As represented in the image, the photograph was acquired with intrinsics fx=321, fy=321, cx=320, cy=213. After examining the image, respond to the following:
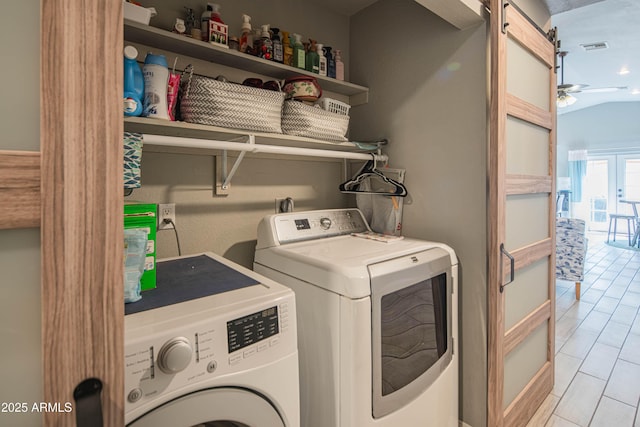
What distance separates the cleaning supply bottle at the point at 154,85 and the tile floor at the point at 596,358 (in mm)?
2464

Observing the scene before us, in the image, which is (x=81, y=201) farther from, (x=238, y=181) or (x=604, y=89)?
(x=604, y=89)

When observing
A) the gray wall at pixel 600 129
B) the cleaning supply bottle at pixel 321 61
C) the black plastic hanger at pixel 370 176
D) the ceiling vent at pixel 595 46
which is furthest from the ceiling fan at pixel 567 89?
the cleaning supply bottle at pixel 321 61

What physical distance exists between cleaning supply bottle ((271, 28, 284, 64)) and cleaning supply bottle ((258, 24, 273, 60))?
0.02m

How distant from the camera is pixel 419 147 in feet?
6.01

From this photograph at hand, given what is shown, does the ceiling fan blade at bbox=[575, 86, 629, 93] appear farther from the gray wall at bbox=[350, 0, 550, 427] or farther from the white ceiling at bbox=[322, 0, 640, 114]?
Result: the gray wall at bbox=[350, 0, 550, 427]

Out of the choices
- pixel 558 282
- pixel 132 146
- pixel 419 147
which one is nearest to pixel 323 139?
pixel 419 147

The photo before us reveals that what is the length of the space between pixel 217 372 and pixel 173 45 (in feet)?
4.41

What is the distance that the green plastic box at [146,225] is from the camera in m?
1.00

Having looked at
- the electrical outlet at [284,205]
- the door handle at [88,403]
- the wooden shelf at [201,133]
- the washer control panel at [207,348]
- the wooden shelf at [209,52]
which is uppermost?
the wooden shelf at [209,52]

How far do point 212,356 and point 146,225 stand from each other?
0.48 meters

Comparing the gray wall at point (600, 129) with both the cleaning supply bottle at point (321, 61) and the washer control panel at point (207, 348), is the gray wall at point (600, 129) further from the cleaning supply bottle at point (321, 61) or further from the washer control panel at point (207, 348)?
the washer control panel at point (207, 348)

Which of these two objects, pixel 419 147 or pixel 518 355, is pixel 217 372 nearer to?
pixel 419 147

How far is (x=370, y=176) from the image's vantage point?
197 centimetres

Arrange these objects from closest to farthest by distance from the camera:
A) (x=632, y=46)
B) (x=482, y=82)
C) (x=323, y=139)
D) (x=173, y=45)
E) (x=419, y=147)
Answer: (x=173, y=45)
(x=482, y=82)
(x=323, y=139)
(x=419, y=147)
(x=632, y=46)
